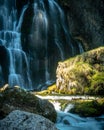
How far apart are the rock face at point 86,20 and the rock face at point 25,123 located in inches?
1590

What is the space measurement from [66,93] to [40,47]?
43.0ft

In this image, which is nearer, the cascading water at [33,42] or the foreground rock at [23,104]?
the foreground rock at [23,104]

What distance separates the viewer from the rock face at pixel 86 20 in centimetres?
4916

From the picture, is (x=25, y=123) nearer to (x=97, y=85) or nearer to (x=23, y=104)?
(x=23, y=104)

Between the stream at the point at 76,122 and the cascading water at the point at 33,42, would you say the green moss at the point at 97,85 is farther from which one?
the stream at the point at 76,122

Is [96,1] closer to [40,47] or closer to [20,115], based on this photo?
[40,47]

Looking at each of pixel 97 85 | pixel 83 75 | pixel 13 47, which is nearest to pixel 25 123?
pixel 97 85

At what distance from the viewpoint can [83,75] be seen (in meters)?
33.9

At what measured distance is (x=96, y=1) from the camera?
51188 mm

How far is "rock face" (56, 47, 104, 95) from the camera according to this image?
32.8 m

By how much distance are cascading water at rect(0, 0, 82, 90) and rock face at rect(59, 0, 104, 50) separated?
149 cm

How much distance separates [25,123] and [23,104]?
9.19 m

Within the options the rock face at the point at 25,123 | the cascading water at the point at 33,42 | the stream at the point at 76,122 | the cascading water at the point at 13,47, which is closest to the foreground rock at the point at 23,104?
the stream at the point at 76,122

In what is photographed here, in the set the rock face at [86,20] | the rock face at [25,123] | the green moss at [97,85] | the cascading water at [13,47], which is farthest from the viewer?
the rock face at [86,20]
